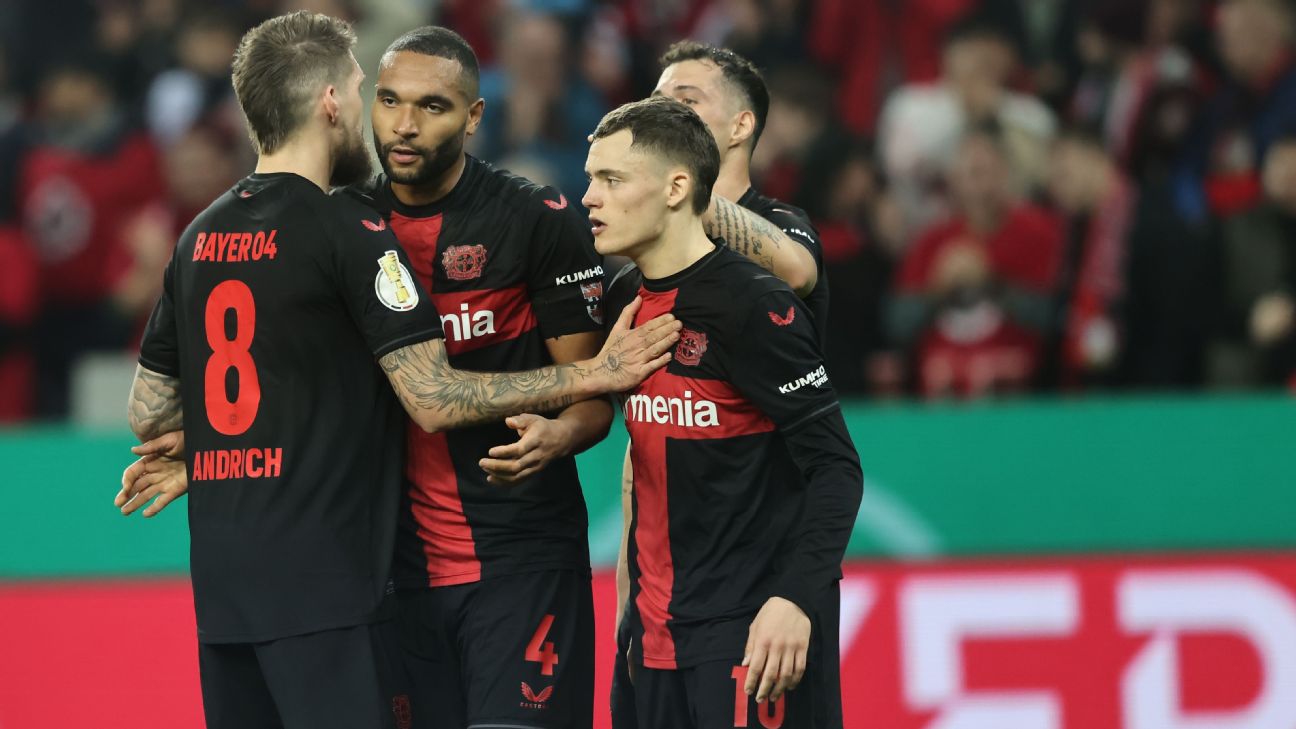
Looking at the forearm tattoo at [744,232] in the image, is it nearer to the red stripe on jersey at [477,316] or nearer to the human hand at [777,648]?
the red stripe on jersey at [477,316]

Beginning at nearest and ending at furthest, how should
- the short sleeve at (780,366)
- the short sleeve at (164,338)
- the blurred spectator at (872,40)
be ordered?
the short sleeve at (780,366)
the short sleeve at (164,338)
the blurred spectator at (872,40)

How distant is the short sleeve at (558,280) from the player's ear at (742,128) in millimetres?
647

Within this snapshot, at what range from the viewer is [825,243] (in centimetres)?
875

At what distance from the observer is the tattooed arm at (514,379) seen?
4.08 meters

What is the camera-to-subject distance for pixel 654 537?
13.7 ft

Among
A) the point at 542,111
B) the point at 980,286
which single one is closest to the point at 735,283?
the point at 980,286

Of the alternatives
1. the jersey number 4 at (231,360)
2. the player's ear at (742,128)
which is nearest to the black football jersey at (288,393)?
the jersey number 4 at (231,360)

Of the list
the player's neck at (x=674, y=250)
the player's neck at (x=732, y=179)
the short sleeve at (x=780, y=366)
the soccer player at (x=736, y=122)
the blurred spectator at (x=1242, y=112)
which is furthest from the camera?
the blurred spectator at (x=1242, y=112)

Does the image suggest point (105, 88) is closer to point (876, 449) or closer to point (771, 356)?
point (876, 449)

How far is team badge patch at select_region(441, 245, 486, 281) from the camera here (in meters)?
4.41

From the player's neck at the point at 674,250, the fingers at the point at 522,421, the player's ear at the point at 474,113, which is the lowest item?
the fingers at the point at 522,421

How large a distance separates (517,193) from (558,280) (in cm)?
25

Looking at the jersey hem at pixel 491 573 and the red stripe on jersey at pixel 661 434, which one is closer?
the red stripe on jersey at pixel 661 434

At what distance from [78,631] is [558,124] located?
3.91 metres
